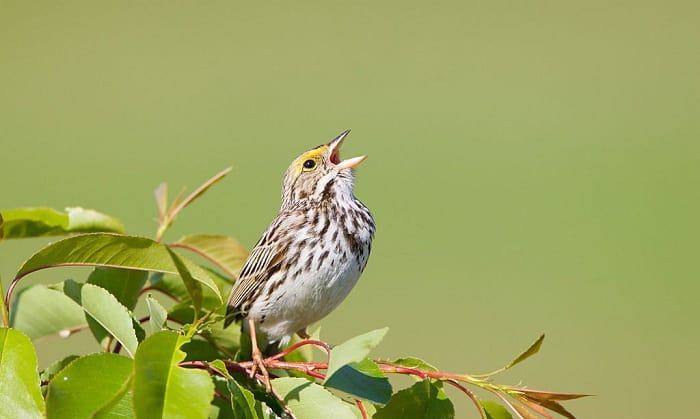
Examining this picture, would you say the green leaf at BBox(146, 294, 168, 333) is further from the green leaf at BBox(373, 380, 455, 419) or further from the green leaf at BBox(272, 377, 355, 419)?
the green leaf at BBox(373, 380, 455, 419)

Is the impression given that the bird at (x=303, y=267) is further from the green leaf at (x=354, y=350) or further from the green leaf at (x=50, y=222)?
the green leaf at (x=354, y=350)

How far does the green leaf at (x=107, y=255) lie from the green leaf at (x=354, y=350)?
0.32 metres

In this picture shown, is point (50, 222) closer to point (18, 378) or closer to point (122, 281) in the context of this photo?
point (122, 281)

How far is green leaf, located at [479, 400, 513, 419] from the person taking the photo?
5.82ft

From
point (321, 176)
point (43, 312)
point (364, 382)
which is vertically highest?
point (321, 176)

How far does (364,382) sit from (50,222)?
36.3 inches

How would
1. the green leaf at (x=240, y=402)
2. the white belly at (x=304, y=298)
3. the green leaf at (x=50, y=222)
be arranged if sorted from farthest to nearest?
the white belly at (x=304, y=298), the green leaf at (x=50, y=222), the green leaf at (x=240, y=402)

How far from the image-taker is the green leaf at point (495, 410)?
1.77m

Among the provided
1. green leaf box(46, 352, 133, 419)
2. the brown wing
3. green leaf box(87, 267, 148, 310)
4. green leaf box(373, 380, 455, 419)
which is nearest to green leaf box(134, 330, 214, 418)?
green leaf box(46, 352, 133, 419)

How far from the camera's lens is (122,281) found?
2.04 metres

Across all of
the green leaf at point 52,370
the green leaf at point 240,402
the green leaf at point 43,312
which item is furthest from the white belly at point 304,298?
the green leaf at point 240,402

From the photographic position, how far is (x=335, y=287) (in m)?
2.87

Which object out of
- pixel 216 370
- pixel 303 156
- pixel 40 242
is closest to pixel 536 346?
pixel 216 370

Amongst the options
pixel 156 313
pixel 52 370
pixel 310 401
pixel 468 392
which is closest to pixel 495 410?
pixel 468 392
